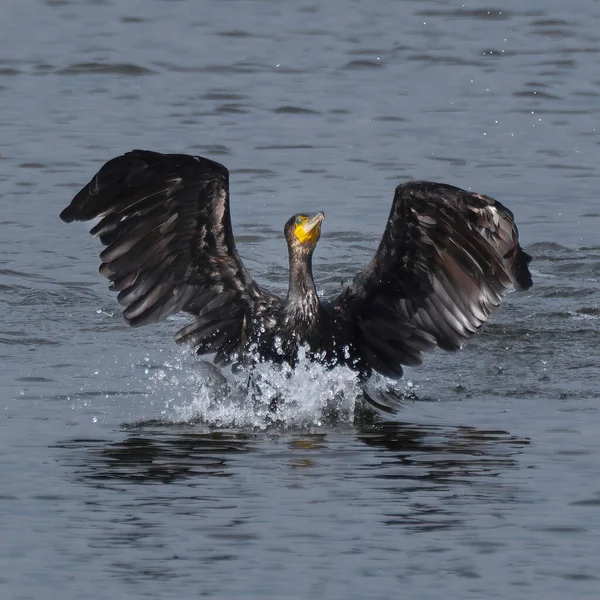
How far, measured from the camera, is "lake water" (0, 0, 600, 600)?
7.04m

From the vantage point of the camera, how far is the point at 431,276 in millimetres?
9742

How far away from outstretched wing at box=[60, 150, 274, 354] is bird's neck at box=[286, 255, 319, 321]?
0.91 ft

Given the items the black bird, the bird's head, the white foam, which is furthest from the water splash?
the bird's head

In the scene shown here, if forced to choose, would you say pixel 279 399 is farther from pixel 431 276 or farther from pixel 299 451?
pixel 431 276

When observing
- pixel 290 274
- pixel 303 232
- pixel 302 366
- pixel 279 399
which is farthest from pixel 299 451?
pixel 303 232

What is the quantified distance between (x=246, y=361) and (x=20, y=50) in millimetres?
10948

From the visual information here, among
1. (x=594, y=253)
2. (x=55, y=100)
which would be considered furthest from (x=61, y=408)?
(x=55, y=100)

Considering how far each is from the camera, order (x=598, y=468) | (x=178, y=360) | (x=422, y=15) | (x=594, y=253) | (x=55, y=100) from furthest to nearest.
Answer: (x=422, y=15), (x=55, y=100), (x=594, y=253), (x=178, y=360), (x=598, y=468)

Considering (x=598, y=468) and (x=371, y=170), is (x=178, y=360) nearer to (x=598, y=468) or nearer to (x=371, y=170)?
(x=598, y=468)

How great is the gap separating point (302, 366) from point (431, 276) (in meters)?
0.87

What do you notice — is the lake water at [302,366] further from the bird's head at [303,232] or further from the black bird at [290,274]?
the bird's head at [303,232]

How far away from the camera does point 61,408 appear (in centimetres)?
945

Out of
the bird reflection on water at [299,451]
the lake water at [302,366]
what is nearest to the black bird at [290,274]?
the lake water at [302,366]

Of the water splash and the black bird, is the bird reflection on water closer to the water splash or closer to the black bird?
the water splash
